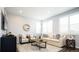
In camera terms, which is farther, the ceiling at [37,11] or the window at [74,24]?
the window at [74,24]

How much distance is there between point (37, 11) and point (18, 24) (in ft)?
2.29

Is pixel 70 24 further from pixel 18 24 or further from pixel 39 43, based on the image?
pixel 18 24

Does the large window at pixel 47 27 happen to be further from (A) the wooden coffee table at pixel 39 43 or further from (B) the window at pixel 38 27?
(A) the wooden coffee table at pixel 39 43

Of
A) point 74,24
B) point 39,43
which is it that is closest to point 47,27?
point 39,43

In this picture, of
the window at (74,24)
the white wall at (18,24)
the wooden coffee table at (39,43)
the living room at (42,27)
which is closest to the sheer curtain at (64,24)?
the living room at (42,27)

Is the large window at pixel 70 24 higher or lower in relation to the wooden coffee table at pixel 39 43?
higher

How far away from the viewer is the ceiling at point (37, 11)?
221cm

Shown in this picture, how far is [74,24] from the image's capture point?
246cm

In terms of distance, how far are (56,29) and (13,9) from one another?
1.41 m

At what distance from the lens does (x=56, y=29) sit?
7.90 ft

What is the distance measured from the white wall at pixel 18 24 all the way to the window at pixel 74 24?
3.92 feet
